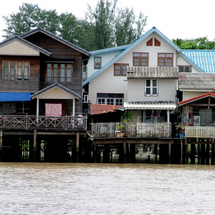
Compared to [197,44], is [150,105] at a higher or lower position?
lower

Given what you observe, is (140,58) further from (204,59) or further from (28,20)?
(28,20)

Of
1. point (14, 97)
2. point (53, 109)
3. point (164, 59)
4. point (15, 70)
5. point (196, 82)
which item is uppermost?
point (164, 59)

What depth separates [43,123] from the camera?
3581 cm

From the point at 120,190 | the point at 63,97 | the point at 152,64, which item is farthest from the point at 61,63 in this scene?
the point at 120,190

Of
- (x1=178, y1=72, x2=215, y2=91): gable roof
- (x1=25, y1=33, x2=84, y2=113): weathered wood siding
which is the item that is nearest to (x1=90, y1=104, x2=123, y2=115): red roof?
(x1=25, y1=33, x2=84, y2=113): weathered wood siding

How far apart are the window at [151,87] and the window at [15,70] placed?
971cm

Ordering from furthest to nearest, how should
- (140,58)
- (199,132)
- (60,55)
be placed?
1. (140,58)
2. (60,55)
3. (199,132)

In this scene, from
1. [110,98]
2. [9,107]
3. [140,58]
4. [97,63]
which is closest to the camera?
[9,107]

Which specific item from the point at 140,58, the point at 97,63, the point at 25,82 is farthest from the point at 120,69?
the point at 25,82

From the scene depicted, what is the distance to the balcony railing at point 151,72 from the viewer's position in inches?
1602

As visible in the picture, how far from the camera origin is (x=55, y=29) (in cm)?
Result: 7088

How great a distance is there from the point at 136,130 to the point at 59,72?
8164mm

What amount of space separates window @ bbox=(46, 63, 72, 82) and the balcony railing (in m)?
4.79

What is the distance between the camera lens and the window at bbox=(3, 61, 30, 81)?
38.4 m
